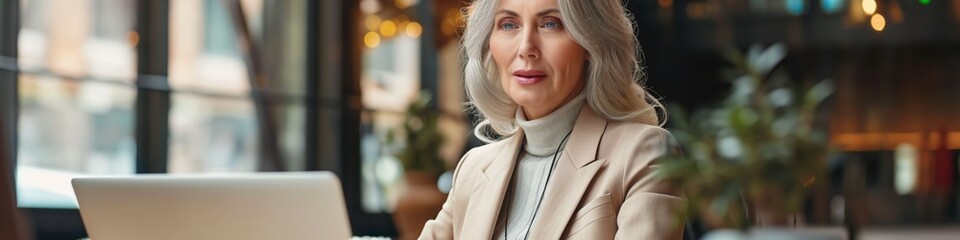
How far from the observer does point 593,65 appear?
1.58 m

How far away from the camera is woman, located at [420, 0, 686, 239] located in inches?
59.9

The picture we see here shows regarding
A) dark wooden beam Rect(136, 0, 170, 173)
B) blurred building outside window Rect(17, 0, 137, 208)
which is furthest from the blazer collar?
dark wooden beam Rect(136, 0, 170, 173)

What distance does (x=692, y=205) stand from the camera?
4.99ft

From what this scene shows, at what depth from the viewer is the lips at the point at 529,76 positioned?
1.59m

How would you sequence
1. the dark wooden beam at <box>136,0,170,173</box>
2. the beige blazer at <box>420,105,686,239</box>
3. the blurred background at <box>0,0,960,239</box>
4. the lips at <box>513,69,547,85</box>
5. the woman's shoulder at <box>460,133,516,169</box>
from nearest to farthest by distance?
the beige blazer at <box>420,105,686,239</box>, the lips at <box>513,69,547,85</box>, the woman's shoulder at <box>460,133,516,169</box>, the blurred background at <box>0,0,960,239</box>, the dark wooden beam at <box>136,0,170,173</box>

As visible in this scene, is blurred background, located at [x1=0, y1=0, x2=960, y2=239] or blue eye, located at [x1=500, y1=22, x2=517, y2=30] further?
blurred background, located at [x1=0, y1=0, x2=960, y2=239]

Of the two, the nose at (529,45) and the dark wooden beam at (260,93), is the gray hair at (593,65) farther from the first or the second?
the dark wooden beam at (260,93)

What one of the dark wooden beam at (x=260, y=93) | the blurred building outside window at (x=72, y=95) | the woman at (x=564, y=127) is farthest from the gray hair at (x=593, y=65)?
the dark wooden beam at (x=260, y=93)

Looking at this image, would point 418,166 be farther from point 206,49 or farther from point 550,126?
point 550,126

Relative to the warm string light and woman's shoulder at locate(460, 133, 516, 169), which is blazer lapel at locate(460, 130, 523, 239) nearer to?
woman's shoulder at locate(460, 133, 516, 169)

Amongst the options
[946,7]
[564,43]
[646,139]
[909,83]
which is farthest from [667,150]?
[909,83]

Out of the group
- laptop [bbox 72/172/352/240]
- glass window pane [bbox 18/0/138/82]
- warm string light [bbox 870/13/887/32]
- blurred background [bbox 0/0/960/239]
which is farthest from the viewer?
warm string light [bbox 870/13/887/32]

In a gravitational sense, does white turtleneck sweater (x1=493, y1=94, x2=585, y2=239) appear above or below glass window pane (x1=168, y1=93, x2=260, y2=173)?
above

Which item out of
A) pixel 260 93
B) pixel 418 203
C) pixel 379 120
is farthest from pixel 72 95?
pixel 379 120
